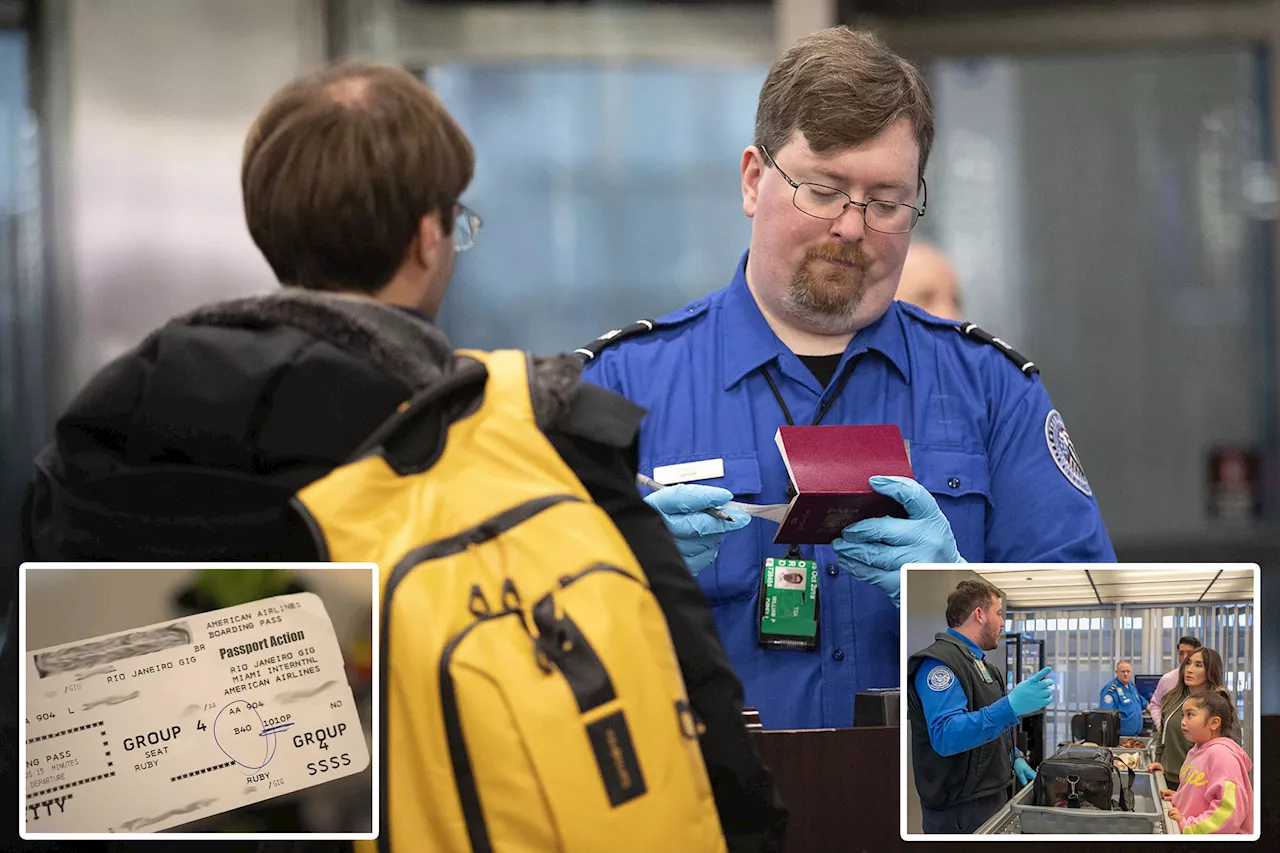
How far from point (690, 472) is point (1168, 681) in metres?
0.63

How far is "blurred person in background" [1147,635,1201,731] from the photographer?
1.18 meters

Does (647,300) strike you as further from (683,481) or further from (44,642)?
(44,642)

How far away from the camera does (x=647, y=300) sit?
3912 mm

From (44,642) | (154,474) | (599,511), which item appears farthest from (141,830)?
(599,511)

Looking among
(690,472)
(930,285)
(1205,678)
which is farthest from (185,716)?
(930,285)

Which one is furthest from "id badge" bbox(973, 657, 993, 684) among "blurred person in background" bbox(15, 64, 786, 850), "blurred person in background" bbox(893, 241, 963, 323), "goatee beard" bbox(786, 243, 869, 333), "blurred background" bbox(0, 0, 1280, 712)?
"blurred background" bbox(0, 0, 1280, 712)

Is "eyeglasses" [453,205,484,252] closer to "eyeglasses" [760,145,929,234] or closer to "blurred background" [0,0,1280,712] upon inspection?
"eyeglasses" [760,145,929,234]

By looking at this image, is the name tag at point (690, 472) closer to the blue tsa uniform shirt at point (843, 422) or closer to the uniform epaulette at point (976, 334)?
the blue tsa uniform shirt at point (843, 422)

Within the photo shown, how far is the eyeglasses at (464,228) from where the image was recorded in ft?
3.86

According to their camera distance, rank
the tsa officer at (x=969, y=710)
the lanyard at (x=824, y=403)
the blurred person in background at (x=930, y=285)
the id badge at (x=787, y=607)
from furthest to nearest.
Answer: the blurred person in background at (x=930, y=285)
the lanyard at (x=824, y=403)
the id badge at (x=787, y=607)
the tsa officer at (x=969, y=710)

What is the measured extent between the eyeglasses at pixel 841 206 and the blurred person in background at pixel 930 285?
1.15 metres

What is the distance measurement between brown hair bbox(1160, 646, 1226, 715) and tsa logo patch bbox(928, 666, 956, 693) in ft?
0.60

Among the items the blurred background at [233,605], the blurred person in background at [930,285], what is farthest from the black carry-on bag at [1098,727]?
the blurred person in background at [930,285]

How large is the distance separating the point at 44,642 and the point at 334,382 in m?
0.30
